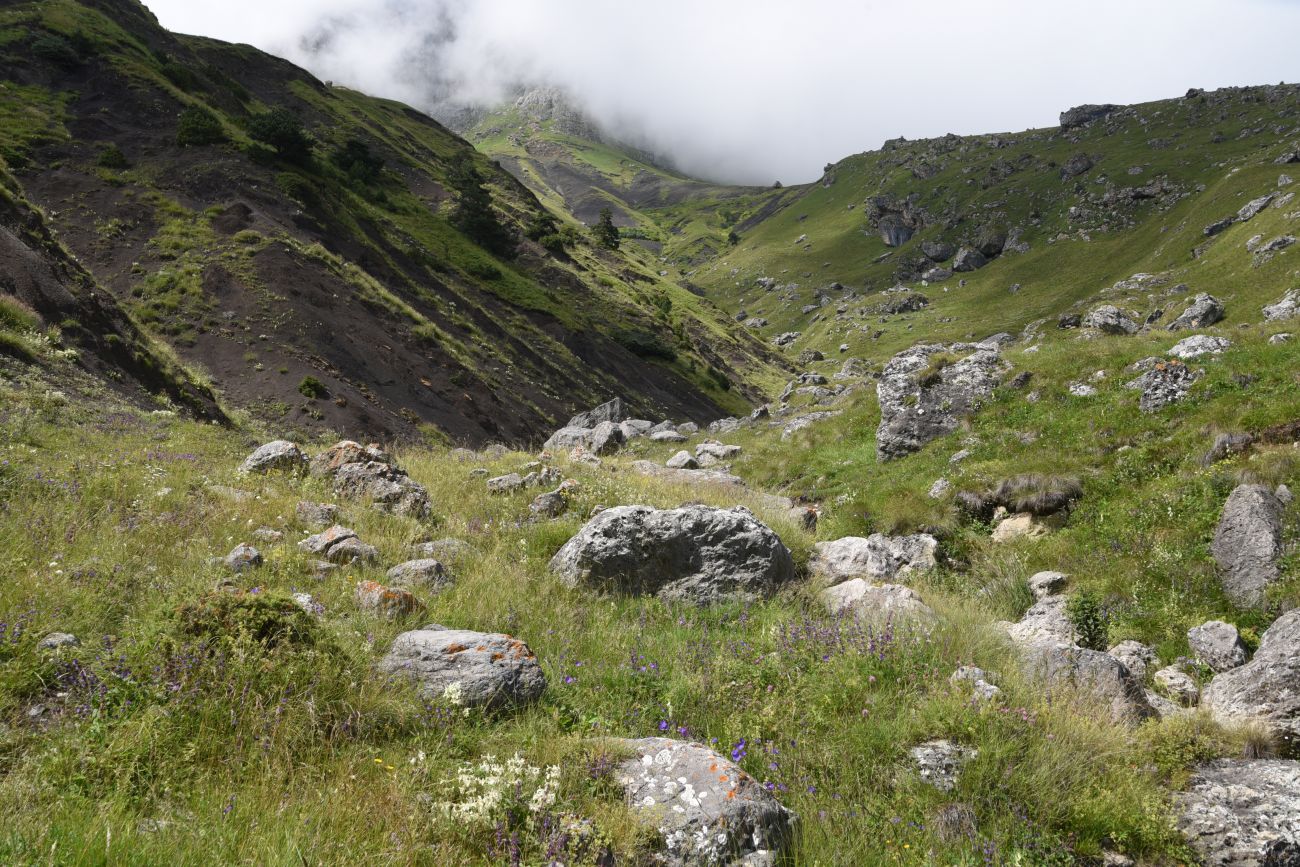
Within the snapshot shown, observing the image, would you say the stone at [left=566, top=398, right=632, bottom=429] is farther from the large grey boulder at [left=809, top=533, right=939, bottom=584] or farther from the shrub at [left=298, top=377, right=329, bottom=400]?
the large grey boulder at [left=809, top=533, right=939, bottom=584]

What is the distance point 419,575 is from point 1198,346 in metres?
19.0

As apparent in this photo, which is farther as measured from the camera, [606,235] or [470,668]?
[606,235]

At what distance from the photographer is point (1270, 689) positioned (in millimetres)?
5445

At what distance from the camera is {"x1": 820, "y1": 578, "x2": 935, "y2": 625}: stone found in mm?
6441

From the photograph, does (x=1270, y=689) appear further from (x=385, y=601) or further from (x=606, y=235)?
(x=606, y=235)

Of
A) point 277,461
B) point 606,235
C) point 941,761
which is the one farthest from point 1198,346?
point 606,235

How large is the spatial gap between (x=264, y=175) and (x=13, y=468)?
4332 cm

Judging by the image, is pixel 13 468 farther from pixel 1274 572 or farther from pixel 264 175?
pixel 264 175

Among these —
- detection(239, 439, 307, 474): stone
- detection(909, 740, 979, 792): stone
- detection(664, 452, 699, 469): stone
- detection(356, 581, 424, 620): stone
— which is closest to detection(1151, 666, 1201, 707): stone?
detection(909, 740, 979, 792): stone

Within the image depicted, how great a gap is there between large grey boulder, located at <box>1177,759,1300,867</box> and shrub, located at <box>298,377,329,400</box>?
2998 centimetres

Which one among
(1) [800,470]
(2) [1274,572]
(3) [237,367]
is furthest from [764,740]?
(3) [237,367]

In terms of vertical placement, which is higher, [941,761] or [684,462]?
[941,761]

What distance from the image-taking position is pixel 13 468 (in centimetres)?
782

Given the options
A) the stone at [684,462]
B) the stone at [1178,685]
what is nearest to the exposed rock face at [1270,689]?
the stone at [1178,685]
